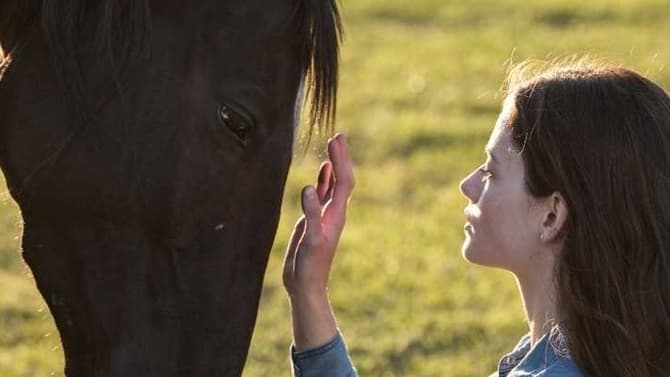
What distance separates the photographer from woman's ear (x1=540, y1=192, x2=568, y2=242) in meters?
3.01

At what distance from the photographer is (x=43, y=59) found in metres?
3.13

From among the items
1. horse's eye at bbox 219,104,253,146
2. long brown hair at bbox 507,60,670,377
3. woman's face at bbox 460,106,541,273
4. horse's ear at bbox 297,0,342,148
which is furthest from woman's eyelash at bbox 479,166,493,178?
horse's eye at bbox 219,104,253,146

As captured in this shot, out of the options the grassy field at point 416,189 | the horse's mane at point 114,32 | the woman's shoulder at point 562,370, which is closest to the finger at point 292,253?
the horse's mane at point 114,32

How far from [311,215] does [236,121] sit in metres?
0.29

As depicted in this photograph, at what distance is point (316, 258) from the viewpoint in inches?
129

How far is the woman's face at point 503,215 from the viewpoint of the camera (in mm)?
3057

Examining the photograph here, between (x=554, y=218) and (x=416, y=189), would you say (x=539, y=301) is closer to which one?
A: (x=554, y=218)

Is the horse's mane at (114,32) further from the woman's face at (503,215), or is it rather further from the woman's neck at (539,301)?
the woman's neck at (539,301)

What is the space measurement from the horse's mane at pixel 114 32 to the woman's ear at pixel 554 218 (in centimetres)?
49

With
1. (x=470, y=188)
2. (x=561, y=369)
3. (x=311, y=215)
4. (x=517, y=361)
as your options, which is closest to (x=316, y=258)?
(x=311, y=215)

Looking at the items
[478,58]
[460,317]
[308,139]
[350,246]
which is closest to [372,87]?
[478,58]

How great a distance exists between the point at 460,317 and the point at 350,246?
1.20 m

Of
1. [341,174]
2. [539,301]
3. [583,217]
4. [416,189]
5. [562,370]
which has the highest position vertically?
[416,189]

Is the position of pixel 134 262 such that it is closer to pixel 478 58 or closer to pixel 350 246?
pixel 350 246
